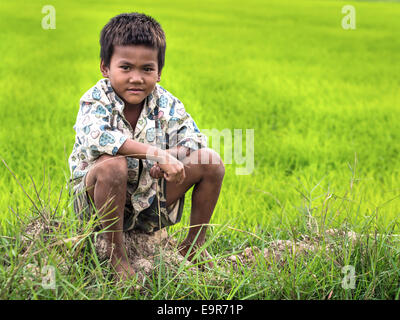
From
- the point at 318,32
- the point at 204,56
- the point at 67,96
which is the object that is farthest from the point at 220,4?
the point at 67,96

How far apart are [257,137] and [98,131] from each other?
133 inches

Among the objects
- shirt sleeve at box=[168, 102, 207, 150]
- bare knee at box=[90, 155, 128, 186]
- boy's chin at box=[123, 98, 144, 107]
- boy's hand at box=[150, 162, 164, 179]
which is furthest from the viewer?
shirt sleeve at box=[168, 102, 207, 150]

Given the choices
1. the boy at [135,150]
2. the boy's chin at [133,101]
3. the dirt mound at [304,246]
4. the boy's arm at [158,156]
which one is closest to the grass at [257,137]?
the dirt mound at [304,246]

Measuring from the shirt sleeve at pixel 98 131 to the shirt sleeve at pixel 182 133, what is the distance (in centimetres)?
27

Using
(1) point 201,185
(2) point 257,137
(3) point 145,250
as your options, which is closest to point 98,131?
(1) point 201,185

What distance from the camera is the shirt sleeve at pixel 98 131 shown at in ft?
8.03

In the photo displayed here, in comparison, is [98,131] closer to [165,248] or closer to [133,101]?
[133,101]

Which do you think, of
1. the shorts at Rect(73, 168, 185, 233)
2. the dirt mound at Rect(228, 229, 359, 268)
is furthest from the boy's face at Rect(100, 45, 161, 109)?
the dirt mound at Rect(228, 229, 359, 268)

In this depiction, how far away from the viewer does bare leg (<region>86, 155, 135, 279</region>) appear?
93.9 inches

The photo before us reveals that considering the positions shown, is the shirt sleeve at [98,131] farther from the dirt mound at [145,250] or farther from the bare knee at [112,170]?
the dirt mound at [145,250]

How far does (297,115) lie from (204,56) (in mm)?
3892

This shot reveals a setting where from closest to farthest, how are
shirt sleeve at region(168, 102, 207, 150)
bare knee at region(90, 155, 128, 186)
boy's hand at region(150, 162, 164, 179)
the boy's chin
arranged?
1. bare knee at region(90, 155, 128, 186)
2. boy's hand at region(150, 162, 164, 179)
3. the boy's chin
4. shirt sleeve at region(168, 102, 207, 150)

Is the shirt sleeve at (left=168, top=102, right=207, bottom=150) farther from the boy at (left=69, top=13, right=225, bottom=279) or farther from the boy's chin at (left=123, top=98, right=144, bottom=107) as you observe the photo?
the boy's chin at (left=123, top=98, right=144, bottom=107)

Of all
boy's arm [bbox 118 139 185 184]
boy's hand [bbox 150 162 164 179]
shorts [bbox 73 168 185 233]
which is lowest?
shorts [bbox 73 168 185 233]
